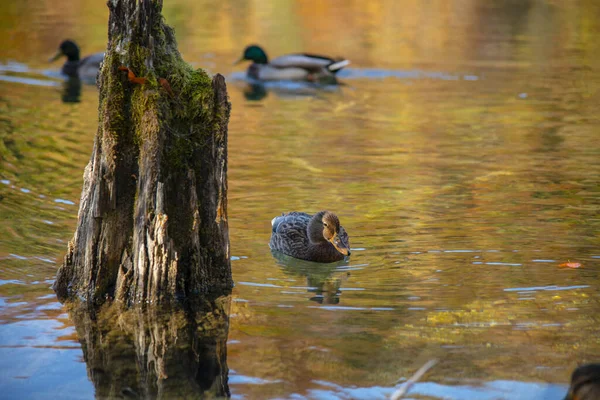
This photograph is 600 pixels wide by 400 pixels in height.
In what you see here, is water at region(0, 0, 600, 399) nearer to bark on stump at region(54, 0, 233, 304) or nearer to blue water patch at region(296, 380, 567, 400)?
blue water patch at region(296, 380, 567, 400)

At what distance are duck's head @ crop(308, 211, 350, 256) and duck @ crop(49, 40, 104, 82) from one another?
497 inches

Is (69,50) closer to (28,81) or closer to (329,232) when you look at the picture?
(28,81)

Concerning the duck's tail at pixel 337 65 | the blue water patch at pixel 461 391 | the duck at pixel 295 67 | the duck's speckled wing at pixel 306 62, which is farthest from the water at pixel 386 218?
the duck's tail at pixel 337 65

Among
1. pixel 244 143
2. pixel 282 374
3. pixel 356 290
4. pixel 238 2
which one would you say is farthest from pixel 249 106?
pixel 238 2

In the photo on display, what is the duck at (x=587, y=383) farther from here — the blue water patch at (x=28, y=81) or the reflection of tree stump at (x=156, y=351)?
the blue water patch at (x=28, y=81)

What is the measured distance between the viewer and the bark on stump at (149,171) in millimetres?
7207

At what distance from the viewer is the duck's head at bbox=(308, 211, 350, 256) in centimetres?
905

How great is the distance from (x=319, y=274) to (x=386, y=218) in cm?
168

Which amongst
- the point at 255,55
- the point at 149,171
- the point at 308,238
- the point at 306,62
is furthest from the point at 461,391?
the point at 255,55

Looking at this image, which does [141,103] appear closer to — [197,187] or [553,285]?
[197,187]

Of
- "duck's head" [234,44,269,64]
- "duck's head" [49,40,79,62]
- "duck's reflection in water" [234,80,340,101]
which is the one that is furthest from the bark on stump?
"duck's head" [49,40,79,62]

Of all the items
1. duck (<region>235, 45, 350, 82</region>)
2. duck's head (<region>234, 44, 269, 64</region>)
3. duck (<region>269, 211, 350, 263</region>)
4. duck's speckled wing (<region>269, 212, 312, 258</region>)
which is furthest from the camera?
duck's head (<region>234, 44, 269, 64</region>)

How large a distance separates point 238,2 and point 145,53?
30.7 meters

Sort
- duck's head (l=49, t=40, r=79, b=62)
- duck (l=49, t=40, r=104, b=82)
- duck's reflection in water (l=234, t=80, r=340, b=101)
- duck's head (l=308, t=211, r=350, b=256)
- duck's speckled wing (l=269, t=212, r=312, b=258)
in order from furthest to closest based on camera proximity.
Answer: duck's head (l=49, t=40, r=79, b=62), duck (l=49, t=40, r=104, b=82), duck's reflection in water (l=234, t=80, r=340, b=101), duck's speckled wing (l=269, t=212, r=312, b=258), duck's head (l=308, t=211, r=350, b=256)
